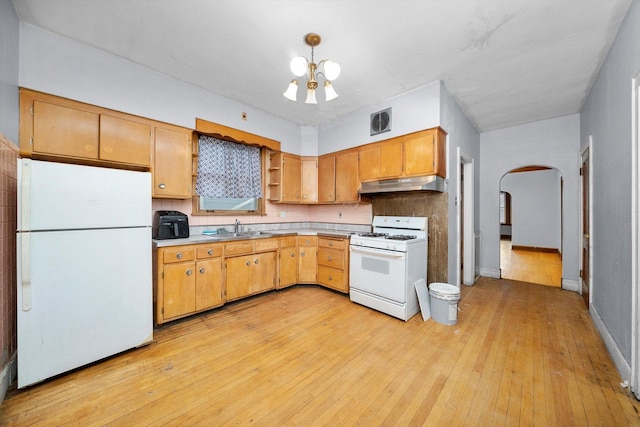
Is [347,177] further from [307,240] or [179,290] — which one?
[179,290]

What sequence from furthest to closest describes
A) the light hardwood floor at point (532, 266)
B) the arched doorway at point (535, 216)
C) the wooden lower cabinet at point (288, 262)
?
the arched doorway at point (535, 216) → the light hardwood floor at point (532, 266) → the wooden lower cabinet at point (288, 262)

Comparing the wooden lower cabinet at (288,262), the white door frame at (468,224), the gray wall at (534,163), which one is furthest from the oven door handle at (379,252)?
the gray wall at (534,163)

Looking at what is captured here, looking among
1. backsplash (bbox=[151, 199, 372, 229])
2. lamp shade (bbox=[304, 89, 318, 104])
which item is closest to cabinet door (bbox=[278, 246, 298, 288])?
backsplash (bbox=[151, 199, 372, 229])

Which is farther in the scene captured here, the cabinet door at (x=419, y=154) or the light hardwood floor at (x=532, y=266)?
the light hardwood floor at (x=532, y=266)

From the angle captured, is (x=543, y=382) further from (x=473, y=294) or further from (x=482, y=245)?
(x=482, y=245)

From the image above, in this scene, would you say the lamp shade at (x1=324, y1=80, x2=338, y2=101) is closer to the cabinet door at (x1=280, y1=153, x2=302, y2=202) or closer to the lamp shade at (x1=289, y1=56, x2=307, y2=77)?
the lamp shade at (x1=289, y1=56, x2=307, y2=77)

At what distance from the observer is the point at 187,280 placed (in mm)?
2693

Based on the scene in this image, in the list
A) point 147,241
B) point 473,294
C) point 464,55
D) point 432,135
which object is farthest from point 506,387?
point 147,241

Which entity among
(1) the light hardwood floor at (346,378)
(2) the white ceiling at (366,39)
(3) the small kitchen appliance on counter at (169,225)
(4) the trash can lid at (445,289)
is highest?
(2) the white ceiling at (366,39)

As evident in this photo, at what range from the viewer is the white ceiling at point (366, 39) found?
1.89 m

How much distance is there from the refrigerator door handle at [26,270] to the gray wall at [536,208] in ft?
33.6

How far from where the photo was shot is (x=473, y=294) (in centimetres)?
364

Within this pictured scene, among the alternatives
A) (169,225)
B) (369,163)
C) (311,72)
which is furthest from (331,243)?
(311,72)

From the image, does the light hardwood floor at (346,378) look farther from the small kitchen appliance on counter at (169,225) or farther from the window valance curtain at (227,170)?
the window valance curtain at (227,170)
